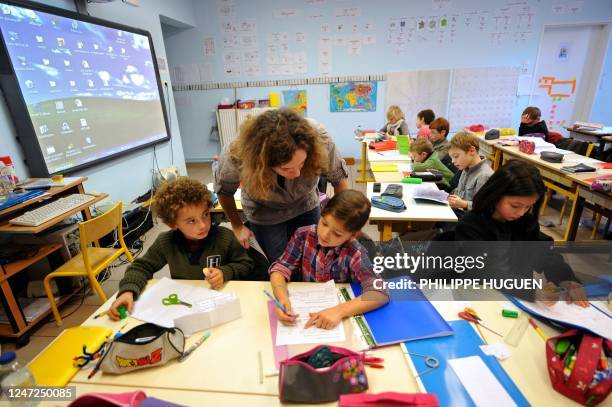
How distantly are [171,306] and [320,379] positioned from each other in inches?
25.1

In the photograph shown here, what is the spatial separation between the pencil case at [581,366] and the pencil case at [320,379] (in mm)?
470

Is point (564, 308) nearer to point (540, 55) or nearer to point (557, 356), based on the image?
point (557, 356)

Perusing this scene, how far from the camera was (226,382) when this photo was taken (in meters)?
0.85

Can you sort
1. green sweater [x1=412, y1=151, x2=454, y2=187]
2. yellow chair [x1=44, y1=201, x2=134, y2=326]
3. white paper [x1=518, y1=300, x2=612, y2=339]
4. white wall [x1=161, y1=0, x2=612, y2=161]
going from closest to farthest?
white paper [x1=518, y1=300, x2=612, y2=339] → yellow chair [x1=44, y1=201, x2=134, y2=326] → green sweater [x1=412, y1=151, x2=454, y2=187] → white wall [x1=161, y1=0, x2=612, y2=161]

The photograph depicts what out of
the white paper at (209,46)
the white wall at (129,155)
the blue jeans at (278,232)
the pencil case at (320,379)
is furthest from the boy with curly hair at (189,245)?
the white paper at (209,46)

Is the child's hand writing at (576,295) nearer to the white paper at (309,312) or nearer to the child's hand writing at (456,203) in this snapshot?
the white paper at (309,312)

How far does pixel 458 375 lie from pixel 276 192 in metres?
0.99

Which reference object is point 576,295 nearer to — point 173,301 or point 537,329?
point 537,329

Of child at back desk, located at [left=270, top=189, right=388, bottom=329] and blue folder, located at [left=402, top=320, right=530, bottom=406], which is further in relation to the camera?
child at back desk, located at [left=270, top=189, right=388, bottom=329]

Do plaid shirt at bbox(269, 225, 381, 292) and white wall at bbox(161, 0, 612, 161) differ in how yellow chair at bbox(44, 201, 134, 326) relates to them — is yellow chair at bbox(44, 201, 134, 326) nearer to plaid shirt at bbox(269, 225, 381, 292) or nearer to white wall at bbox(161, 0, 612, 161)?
plaid shirt at bbox(269, 225, 381, 292)

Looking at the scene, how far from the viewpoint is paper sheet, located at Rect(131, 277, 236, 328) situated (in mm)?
1095

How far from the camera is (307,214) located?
1707mm

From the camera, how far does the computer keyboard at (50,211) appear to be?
74.9 inches

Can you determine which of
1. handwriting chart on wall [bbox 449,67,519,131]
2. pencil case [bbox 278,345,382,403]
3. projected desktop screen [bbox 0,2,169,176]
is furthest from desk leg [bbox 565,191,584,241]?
projected desktop screen [bbox 0,2,169,176]
